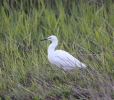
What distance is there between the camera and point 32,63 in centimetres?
589

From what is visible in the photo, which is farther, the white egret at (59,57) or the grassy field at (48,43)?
the white egret at (59,57)

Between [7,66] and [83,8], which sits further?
[83,8]

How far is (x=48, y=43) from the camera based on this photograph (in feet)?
22.1

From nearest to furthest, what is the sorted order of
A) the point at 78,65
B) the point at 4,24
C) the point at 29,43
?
the point at 78,65 < the point at 29,43 < the point at 4,24

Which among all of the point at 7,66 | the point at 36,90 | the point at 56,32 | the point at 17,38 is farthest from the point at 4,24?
the point at 36,90

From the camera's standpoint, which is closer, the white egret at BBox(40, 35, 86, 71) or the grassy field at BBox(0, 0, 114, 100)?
the grassy field at BBox(0, 0, 114, 100)

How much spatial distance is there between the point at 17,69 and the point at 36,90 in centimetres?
96

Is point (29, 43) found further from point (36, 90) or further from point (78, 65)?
point (36, 90)

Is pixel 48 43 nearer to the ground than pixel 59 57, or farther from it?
farther from it

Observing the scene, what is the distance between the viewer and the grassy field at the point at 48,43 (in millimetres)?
4914

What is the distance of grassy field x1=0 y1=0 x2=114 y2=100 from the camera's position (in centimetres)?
491

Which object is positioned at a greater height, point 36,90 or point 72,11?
point 72,11

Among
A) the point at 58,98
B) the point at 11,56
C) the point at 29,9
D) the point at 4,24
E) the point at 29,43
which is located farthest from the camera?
the point at 29,9

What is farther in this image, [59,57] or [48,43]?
[48,43]
